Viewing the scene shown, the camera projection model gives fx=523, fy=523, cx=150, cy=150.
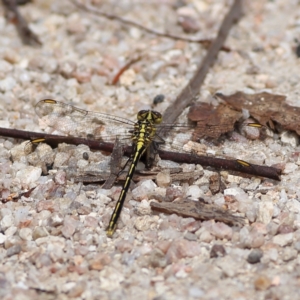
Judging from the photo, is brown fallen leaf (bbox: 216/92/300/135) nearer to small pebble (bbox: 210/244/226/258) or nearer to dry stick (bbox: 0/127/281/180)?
dry stick (bbox: 0/127/281/180)

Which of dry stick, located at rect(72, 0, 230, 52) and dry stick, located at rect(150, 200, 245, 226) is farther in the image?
dry stick, located at rect(72, 0, 230, 52)

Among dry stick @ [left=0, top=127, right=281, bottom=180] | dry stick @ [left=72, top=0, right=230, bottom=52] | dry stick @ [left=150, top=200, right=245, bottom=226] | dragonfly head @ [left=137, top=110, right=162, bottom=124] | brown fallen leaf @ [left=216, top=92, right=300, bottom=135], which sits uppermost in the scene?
dry stick @ [left=72, top=0, right=230, bottom=52]

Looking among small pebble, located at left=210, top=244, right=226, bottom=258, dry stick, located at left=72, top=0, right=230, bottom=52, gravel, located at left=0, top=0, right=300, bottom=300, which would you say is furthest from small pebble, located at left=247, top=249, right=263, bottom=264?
dry stick, located at left=72, top=0, right=230, bottom=52

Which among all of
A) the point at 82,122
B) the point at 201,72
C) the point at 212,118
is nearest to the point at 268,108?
the point at 212,118

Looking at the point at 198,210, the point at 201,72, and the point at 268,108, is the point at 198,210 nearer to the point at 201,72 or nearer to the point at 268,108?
the point at 268,108

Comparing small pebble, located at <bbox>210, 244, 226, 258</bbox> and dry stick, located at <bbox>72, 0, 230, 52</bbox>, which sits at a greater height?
dry stick, located at <bbox>72, 0, 230, 52</bbox>

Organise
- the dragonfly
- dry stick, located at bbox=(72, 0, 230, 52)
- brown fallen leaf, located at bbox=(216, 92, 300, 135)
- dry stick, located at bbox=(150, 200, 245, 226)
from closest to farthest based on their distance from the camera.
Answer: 1. dry stick, located at bbox=(150, 200, 245, 226)
2. the dragonfly
3. brown fallen leaf, located at bbox=(216, 92, 300, 135)
4. dry stick, located at bbox=(72, 0, 230, 52)

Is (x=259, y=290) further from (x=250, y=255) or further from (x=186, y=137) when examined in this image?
(x=186, y=137)
